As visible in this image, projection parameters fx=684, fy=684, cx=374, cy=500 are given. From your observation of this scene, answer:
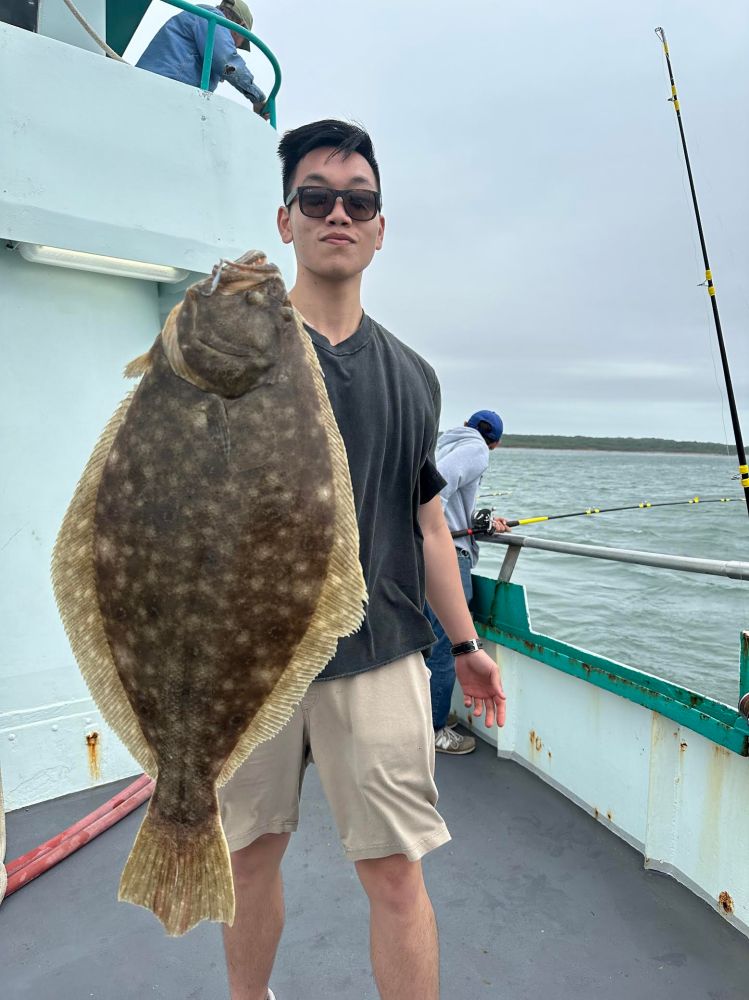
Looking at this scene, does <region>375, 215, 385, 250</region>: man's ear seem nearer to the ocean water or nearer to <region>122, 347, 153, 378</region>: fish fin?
<region>122, 347, 153, 378</region>: fish fin

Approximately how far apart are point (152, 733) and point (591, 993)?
180 cm

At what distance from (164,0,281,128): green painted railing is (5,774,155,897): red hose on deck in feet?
10.9

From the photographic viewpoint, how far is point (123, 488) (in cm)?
130

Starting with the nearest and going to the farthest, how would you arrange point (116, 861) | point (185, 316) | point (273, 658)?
point (185, 316)
point (273, 658)
point (116, 861)

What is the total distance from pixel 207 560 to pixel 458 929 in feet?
6.58

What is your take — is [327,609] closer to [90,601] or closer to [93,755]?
[90,601]

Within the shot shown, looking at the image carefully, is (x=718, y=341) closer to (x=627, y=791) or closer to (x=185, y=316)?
(x=627, y=791)

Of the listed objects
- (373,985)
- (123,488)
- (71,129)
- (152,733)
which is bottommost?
(373,985)

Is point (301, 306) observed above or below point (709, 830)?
above

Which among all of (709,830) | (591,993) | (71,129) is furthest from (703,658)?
(71,129)

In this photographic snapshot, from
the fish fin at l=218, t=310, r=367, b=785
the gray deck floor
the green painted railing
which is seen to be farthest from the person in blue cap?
the fish fin at l=218, t=310, r=367, b=785

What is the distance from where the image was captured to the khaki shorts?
5.30ft

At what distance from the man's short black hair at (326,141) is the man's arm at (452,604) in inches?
34.7

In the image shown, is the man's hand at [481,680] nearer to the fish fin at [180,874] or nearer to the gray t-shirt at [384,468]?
the gray t-shirt at [384,468]
